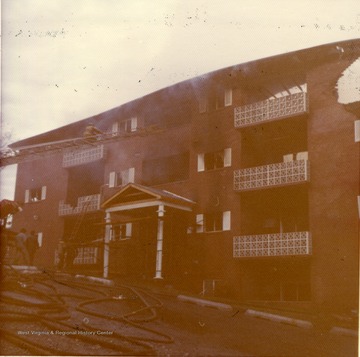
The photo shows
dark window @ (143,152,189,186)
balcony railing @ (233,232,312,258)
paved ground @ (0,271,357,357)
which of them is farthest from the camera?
dark window @ (143,152,189,186)

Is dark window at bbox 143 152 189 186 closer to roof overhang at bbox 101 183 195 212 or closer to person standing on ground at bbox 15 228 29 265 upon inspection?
roof overhang at bbox 101 183 195 212

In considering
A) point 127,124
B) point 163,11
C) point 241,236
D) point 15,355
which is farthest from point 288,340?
point 163,11

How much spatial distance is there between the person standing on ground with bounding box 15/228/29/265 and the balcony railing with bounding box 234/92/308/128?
3915 millimetres

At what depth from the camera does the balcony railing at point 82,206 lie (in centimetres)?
857

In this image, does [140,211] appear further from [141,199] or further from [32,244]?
[32,244]

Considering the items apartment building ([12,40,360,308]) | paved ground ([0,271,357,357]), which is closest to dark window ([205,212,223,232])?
apartment building ([12,40,360,308])

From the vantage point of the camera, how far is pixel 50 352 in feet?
21.5

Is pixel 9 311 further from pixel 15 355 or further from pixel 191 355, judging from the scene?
pixel 191 355

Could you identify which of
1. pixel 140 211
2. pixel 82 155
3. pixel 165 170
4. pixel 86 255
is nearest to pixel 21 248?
pixel 86 255

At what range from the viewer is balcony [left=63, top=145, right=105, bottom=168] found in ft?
28.0

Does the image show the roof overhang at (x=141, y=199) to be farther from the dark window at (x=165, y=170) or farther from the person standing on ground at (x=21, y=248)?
the person standing on ground at (x=21, y=248)

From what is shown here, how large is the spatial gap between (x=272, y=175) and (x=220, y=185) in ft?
2.85

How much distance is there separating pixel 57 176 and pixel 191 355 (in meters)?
3.85

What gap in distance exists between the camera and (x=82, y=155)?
854 cm
